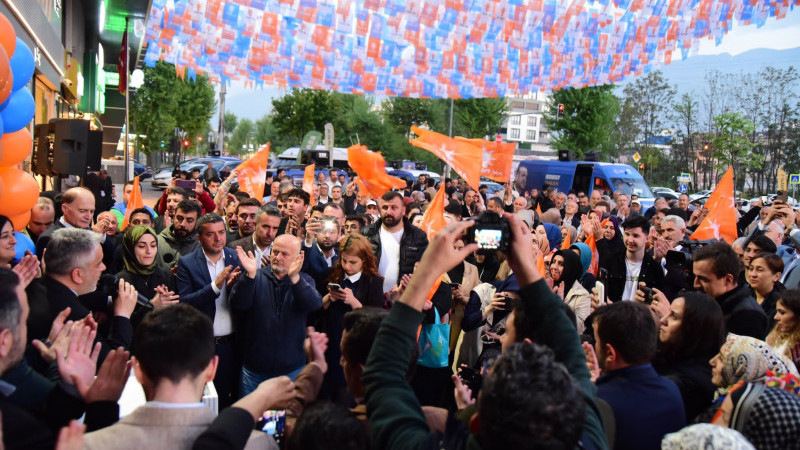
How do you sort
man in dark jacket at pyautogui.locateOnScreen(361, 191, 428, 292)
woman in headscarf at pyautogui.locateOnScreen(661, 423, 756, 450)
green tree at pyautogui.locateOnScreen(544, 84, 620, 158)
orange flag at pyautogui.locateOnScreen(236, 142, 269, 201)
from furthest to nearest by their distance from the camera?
green tree at pyautogui.locateOnScreen(544, 84, 620, 158), orange flag at pyautogui.locateOnScreen(236, 142, 269, 201), man in dark jacket at pyautogui.locateOnScreen(361, 191, 428, 292), woman in headscarf at pyautogui.locateOnScreen(661, 423, 756, 450)

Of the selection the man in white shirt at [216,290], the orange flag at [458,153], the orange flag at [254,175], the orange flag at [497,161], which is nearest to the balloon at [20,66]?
the man in white shirt at [216,290]

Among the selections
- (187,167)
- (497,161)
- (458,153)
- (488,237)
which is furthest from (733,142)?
(488,237)

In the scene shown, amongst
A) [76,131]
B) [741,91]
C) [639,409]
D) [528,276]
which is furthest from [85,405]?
[741,91]

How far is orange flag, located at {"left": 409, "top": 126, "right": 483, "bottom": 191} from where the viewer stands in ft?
35.1

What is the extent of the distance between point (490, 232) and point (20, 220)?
5641 millimetres

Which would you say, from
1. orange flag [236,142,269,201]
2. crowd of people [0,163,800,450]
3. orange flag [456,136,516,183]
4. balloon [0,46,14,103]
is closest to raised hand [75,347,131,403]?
crowd of people [0,163,800,450]

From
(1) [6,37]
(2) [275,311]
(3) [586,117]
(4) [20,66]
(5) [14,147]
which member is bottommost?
(2) [275,311]

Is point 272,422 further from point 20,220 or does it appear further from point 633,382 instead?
point 20,220

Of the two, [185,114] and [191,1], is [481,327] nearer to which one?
[191,1]

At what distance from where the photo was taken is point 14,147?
21.5 feet

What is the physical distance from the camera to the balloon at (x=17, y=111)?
6285 millimetres

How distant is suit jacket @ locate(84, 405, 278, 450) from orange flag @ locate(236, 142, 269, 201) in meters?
9.06

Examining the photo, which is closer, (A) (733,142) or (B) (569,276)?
(B) (569,276)

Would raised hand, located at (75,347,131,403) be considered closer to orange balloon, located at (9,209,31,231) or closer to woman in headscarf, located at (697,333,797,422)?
woman in headscarf, located at (697,333,797,422)
